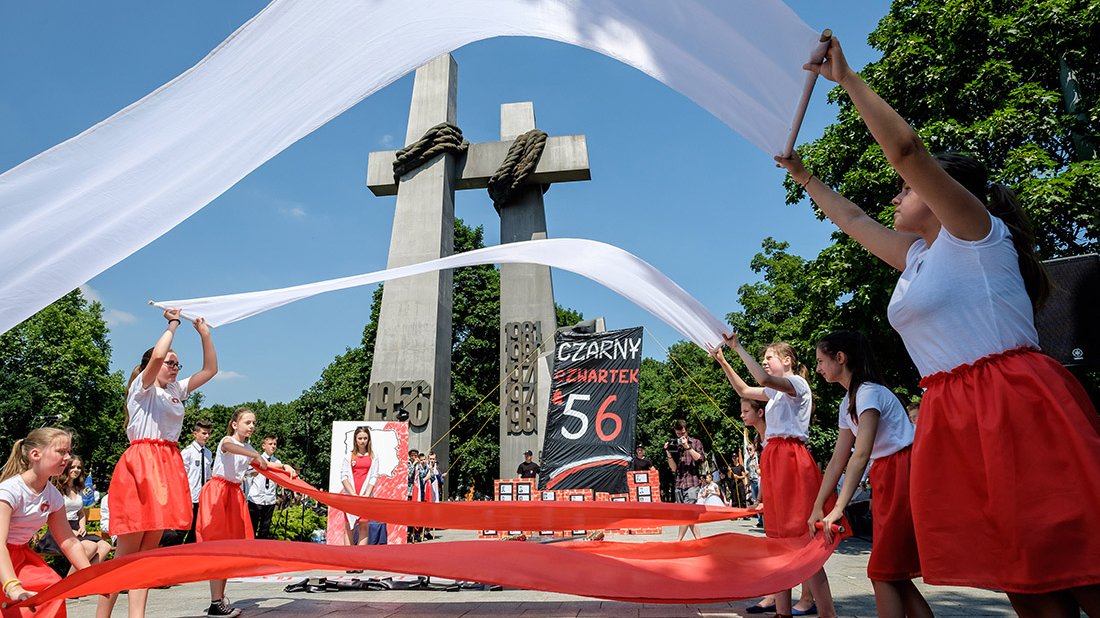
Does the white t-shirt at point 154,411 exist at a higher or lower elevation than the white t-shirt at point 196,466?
higher

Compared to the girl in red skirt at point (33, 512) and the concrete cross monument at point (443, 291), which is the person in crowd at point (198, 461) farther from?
the concrete cross monument at point (443, 291)

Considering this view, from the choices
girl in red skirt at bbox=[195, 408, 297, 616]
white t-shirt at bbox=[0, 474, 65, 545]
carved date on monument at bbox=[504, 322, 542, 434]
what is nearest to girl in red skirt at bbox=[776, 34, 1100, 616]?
white t-shirt at bbox=[0, 474, 65, 545]

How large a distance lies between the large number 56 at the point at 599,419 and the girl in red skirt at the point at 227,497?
6.48 m

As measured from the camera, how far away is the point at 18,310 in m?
2.16

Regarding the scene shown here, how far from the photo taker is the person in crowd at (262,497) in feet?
28.6

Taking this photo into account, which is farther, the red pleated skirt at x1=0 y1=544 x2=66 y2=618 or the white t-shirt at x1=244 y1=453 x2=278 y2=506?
the white t-shirt at x1=244 y1=453 x2=278 y2=506

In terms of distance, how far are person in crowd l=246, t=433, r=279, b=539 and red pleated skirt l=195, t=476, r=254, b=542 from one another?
9.21ft

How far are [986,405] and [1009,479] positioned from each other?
194 mm

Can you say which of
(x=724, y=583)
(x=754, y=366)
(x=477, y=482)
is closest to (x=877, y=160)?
(x=754, y=366)

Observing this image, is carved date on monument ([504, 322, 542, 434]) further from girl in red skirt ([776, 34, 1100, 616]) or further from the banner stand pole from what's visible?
girl in red skirt ([776, 34, 1100, 616])

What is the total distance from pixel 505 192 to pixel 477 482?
19.3 m

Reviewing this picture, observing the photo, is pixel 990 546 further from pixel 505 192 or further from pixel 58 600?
pixel 505 192

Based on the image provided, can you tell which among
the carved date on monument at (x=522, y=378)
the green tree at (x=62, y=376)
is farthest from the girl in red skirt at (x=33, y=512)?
the green tree at (x=62, y=376)

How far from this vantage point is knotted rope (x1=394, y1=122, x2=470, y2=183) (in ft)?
60.4
